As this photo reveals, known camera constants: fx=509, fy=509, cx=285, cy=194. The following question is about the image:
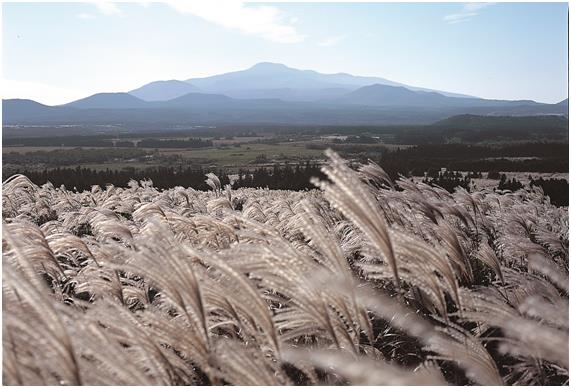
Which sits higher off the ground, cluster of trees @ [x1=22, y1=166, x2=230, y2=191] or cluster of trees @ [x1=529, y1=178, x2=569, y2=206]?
cluster of trees @ [x1=529, y1=178, x2=569, y2=206]

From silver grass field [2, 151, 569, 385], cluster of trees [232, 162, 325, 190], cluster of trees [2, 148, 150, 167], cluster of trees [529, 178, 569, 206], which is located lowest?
cluster of trees [2, 148, 150, 167]

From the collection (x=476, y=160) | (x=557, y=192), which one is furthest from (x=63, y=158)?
(x=557, y=192)

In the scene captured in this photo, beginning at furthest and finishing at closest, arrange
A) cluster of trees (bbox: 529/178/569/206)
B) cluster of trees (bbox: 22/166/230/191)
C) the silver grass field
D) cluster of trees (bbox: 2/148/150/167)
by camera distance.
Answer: cluster of trees (bbox: 2/148/150/167)
cluster of trees (bbox: 22/166/230/191)
cluster of trees (bbox: 529/178/569/206)
the silver grass field

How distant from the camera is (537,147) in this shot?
55000 mm

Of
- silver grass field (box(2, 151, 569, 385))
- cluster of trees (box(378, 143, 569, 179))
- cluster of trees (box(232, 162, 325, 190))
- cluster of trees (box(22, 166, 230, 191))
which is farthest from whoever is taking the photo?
cluster of trees (box(378, 143, 569, 179))

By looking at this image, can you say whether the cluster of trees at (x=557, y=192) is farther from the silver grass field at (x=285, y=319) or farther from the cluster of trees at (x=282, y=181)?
the silver grass field at (x=285, y=319)

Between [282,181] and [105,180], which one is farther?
[105,180]

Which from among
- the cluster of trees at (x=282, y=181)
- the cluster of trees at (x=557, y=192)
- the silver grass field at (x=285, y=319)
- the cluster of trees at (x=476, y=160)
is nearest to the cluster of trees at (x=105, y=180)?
the cluster of trees at (x=282, y=181)

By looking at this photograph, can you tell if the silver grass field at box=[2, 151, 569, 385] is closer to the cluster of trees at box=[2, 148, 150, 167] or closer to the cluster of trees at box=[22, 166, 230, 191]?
the cluster of trees at box=[22, 166, 230, 191]

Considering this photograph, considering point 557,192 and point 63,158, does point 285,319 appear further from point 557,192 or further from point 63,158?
point 63,158

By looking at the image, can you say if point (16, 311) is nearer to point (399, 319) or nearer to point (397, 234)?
point (397, 234)

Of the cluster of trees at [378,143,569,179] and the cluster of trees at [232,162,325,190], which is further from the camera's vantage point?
the cluster of trees at [378,143,569,179]

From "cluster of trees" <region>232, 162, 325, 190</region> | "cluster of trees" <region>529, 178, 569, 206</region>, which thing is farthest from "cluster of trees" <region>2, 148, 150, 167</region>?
"cluster of trees" <region>529, 178, 569, 206</region>

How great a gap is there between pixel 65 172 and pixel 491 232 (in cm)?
3468
